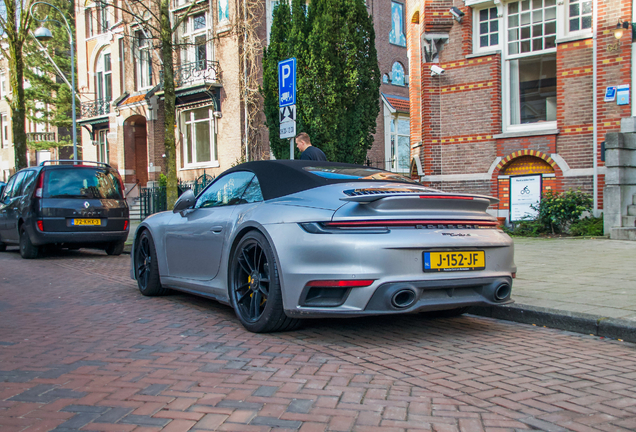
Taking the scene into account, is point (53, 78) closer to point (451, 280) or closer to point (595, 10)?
point (595, 10)

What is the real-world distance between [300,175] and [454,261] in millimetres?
1402

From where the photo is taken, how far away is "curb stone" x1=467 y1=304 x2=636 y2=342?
174 inches

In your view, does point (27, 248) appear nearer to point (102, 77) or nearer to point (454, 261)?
point (454, 261)

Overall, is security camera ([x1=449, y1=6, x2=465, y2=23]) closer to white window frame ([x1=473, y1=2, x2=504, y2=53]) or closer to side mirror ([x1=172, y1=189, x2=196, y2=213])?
white window frame ([x1=473, y1=2, x2=504, y2=53])

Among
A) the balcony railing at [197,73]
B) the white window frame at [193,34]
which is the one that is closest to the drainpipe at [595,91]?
the balcony railing at [197,73]

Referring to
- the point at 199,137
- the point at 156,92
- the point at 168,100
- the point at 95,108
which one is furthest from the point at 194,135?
the point at 168,100

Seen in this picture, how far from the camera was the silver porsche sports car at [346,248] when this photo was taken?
3.98 m

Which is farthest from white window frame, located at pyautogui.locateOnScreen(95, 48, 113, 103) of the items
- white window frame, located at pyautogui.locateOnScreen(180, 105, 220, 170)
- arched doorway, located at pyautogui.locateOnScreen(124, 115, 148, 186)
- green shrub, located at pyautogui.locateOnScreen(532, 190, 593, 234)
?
green shrub, located at pyautogui.locateOnScreen(532, 190, 593, 234)

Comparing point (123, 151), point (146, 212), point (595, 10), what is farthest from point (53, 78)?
point (595, 10)

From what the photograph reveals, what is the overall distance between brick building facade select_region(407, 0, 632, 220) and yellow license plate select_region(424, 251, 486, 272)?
28.6ft

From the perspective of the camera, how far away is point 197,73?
2303 centimetres

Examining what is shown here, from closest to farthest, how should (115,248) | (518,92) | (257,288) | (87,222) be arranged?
(257,288) < (87,222) < (115,248) < (518,92)

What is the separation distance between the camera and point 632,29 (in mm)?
11445

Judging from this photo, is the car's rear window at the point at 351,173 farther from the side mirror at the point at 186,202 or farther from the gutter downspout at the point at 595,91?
the gutter downspout at the point at 595,91
